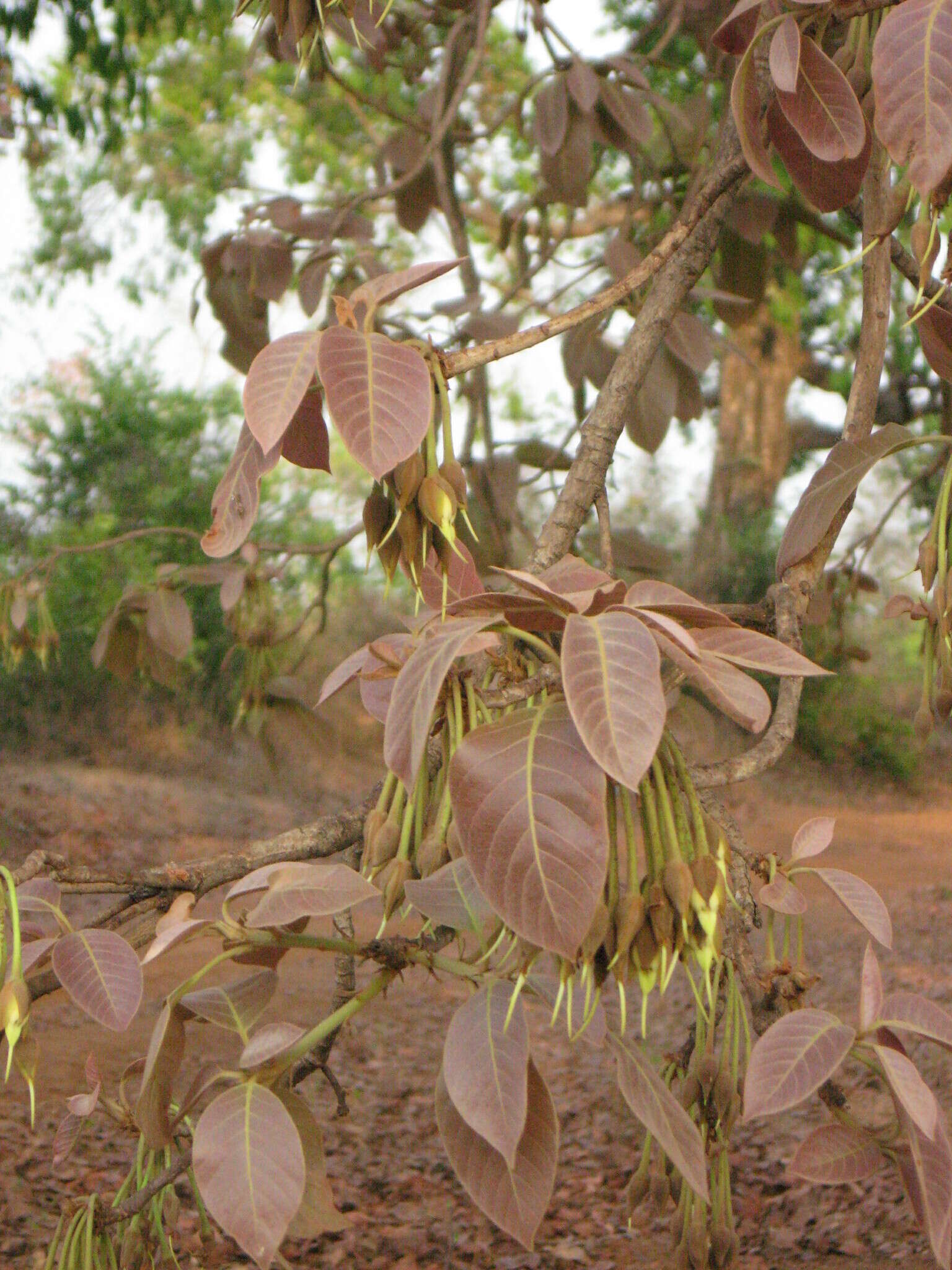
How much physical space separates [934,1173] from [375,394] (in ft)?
1.28

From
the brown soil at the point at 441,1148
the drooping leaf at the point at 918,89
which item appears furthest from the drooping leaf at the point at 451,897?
the brown soil at the point at 441,1148

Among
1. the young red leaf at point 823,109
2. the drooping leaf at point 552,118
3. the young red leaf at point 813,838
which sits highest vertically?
the drooping leaf at point 552,118

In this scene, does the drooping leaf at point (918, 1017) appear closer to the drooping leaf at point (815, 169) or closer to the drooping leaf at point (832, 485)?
the drooping leaf at point (832, 485)

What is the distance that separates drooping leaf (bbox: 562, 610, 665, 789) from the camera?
34 cm

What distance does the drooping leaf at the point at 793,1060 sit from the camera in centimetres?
46

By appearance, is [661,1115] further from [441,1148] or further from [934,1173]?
[441,1148]

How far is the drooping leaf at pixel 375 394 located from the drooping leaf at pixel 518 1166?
255mm

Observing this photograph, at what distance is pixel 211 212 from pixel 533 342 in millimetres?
5891

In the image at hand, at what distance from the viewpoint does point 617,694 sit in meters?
0.35

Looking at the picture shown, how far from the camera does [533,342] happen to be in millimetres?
539

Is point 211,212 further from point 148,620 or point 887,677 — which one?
point 148,620

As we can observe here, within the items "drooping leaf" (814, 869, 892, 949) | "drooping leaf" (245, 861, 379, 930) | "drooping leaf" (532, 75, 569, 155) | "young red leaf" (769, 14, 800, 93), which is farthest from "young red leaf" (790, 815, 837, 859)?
"drooping leaf" (532, 75, 569, 155)

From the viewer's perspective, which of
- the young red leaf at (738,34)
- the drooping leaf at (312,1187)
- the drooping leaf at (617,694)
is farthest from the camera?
the young red leaf at (738,34)

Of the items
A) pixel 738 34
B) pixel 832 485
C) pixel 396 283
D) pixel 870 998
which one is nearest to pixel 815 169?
pixel 738 34
